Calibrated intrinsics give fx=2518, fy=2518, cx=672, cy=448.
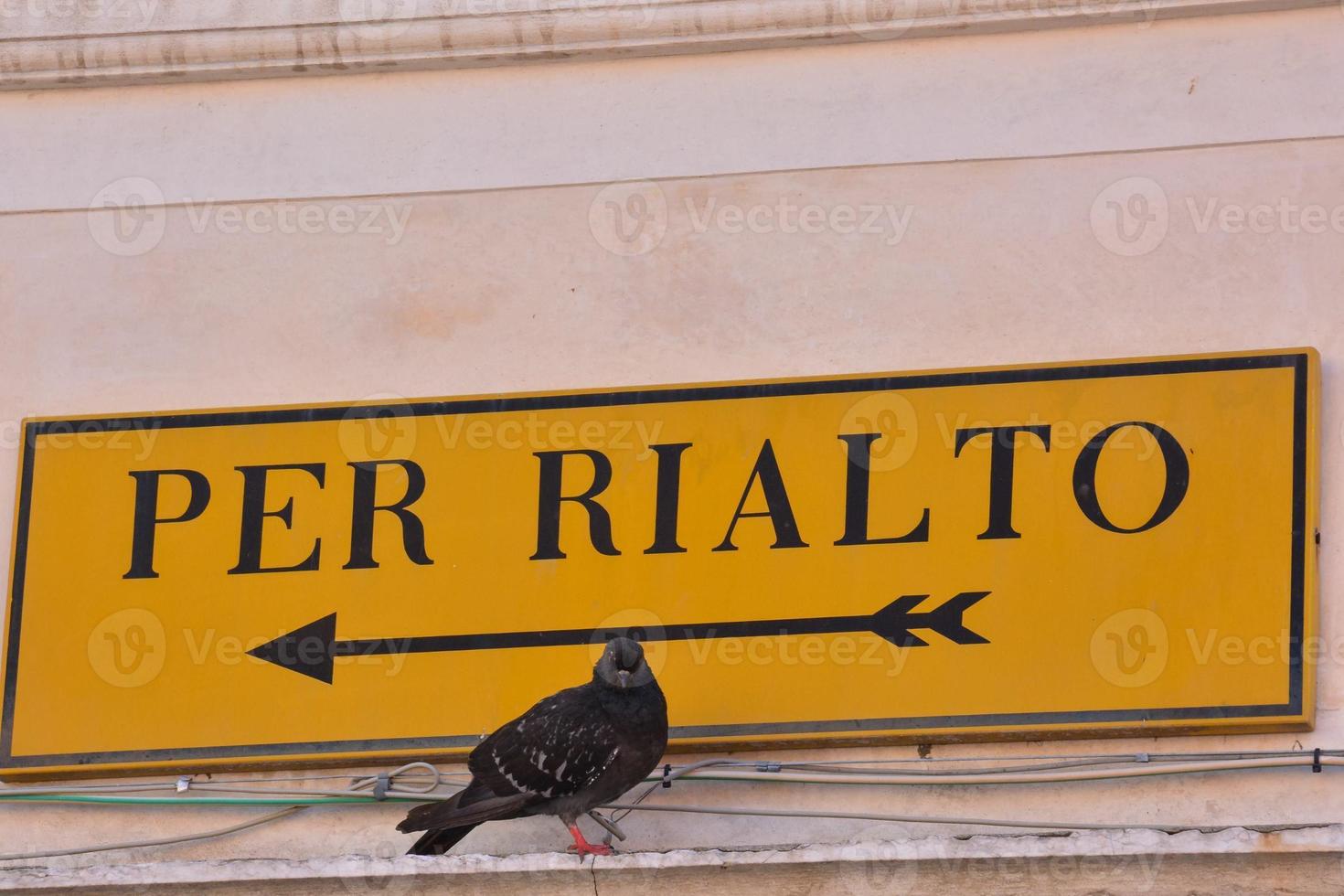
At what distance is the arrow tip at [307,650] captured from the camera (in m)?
7.46

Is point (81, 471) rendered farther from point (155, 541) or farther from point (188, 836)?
point (188, 836)

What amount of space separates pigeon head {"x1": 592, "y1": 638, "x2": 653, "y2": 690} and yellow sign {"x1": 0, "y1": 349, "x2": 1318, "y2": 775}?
0.27 metres

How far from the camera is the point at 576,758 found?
695 cm

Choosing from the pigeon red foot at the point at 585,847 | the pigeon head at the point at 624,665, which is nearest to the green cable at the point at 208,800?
the pigeon red foot at the point at 585,847

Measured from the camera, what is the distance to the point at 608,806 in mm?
7285

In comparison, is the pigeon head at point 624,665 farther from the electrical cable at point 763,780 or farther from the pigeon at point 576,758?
the electrical cable at point 763,780

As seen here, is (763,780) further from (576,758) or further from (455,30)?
(455,30)

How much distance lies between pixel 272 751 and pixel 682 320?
1797 mm

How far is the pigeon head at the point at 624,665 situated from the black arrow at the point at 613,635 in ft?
0.92

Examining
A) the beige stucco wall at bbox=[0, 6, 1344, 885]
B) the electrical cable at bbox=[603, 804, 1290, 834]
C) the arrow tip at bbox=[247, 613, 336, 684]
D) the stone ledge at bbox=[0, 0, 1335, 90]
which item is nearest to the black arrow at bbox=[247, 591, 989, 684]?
the arrow tip at bbox=[247, 613, 336, 684]

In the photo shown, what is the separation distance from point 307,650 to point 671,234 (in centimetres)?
170

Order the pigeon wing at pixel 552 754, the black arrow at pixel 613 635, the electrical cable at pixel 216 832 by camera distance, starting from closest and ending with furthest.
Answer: the pigeon wing at pixel 552 754 < the black arrow at pixel 613 635 < the electrical cable at pixel 216 832

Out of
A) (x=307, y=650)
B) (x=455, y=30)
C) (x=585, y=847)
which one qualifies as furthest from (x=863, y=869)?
(x=455, y=30)

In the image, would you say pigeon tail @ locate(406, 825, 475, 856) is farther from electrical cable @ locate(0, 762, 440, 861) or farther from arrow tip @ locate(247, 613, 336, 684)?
arrow tip @ locate(247, 613, 336, 684)
